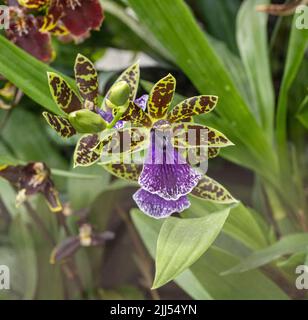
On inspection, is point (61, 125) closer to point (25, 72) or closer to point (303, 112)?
point (25, 72)

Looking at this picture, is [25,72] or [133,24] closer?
[25,72]

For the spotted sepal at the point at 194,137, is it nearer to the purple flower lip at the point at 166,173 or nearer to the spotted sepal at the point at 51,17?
the purple flower lip at the point at 166,173

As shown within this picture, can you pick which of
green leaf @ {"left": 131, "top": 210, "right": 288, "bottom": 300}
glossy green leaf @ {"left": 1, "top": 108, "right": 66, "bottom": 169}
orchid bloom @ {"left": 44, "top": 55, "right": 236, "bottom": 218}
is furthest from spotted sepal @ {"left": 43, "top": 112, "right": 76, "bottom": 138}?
glossy green leaf @ {"left": 1, "top": 108, "right": 66, "bottom": 169}

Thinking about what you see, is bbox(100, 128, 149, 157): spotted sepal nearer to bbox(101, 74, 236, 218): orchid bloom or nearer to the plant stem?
bbox(101, 74, 236, 218): orchid bloom

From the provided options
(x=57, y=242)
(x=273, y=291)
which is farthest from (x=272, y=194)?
(x=57, y=242)

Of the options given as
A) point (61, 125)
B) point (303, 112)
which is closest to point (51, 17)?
point (61, 125)

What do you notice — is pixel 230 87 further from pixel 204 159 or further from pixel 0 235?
pixel 0 235
